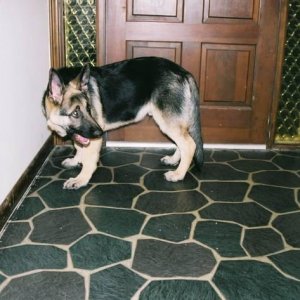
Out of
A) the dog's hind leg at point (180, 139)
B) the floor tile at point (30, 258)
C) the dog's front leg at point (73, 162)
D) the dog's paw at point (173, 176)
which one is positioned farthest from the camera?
the dog's front leg at point (73, 162)

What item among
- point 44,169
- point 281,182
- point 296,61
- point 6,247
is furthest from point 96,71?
point 296,61

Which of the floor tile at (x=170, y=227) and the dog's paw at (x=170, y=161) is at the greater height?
the dog's paw at (x=170, y=161)

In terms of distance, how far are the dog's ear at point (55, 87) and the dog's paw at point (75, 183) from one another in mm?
696

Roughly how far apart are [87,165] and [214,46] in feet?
5.84

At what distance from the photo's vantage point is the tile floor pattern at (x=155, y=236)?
2041 millimetres

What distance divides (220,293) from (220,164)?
6.31 feet

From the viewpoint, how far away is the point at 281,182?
341cm

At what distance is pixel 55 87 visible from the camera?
2.73 meters

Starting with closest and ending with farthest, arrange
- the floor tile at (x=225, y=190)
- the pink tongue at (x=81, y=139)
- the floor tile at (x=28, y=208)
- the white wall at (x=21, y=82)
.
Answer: the white wall at (x=21, y=82)
the floor tile at (x=28, y=208)
the pink tongue at (x=81, y=139)
the floor tile at (x=225, y=190)

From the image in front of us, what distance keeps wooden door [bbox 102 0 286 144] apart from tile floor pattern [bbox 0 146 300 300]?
0.65 meters

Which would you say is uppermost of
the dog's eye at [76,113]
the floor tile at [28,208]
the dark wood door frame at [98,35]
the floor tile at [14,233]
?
the dark wood door frame at [98,35]

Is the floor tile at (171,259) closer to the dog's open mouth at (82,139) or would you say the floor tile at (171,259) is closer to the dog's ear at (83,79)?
the dog's open mouth at (82,139)

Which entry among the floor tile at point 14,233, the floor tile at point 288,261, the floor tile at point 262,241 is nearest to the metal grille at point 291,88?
the floor tile at point 262,241

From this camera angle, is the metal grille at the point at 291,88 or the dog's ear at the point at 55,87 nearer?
the dog's ear at the point at 55,87
